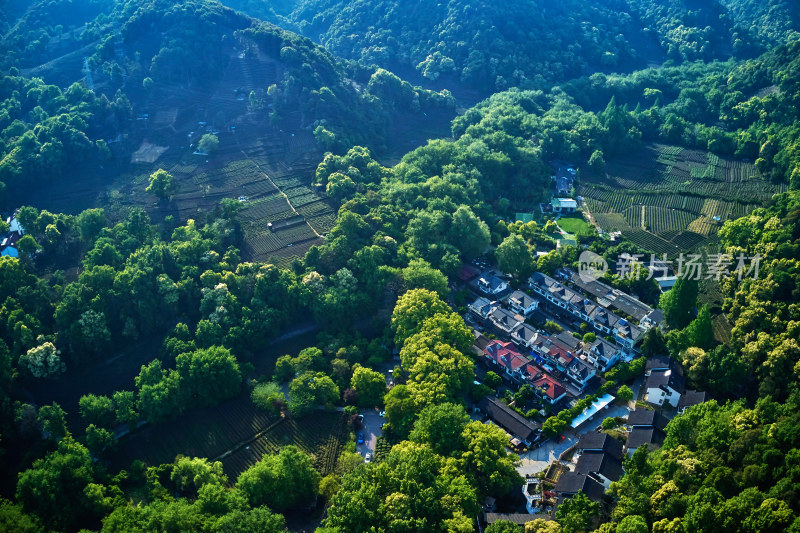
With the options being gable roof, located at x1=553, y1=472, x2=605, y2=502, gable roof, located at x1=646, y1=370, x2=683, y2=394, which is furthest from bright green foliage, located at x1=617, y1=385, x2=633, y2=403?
gable roof, located at x1=553, y1=472, x2=605, y2=502

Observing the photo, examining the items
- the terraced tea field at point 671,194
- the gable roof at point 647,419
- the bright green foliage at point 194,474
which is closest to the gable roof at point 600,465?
the gable roof at point 647,419

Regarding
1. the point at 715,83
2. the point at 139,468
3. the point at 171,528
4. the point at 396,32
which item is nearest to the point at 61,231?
the point at 139,468

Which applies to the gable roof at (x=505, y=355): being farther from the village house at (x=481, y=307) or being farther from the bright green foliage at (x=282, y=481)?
the bright green foliage at (x=282, y=481)

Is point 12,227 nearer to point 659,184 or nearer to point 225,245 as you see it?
point 225,245

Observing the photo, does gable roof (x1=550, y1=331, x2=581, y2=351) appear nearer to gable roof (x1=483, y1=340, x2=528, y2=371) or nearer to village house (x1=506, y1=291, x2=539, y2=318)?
gable roof (x1=483, y1=340, x2=528, y2=371)

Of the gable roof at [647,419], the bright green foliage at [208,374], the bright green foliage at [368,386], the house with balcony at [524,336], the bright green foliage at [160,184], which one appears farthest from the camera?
the bright green foliage at [160,184]
